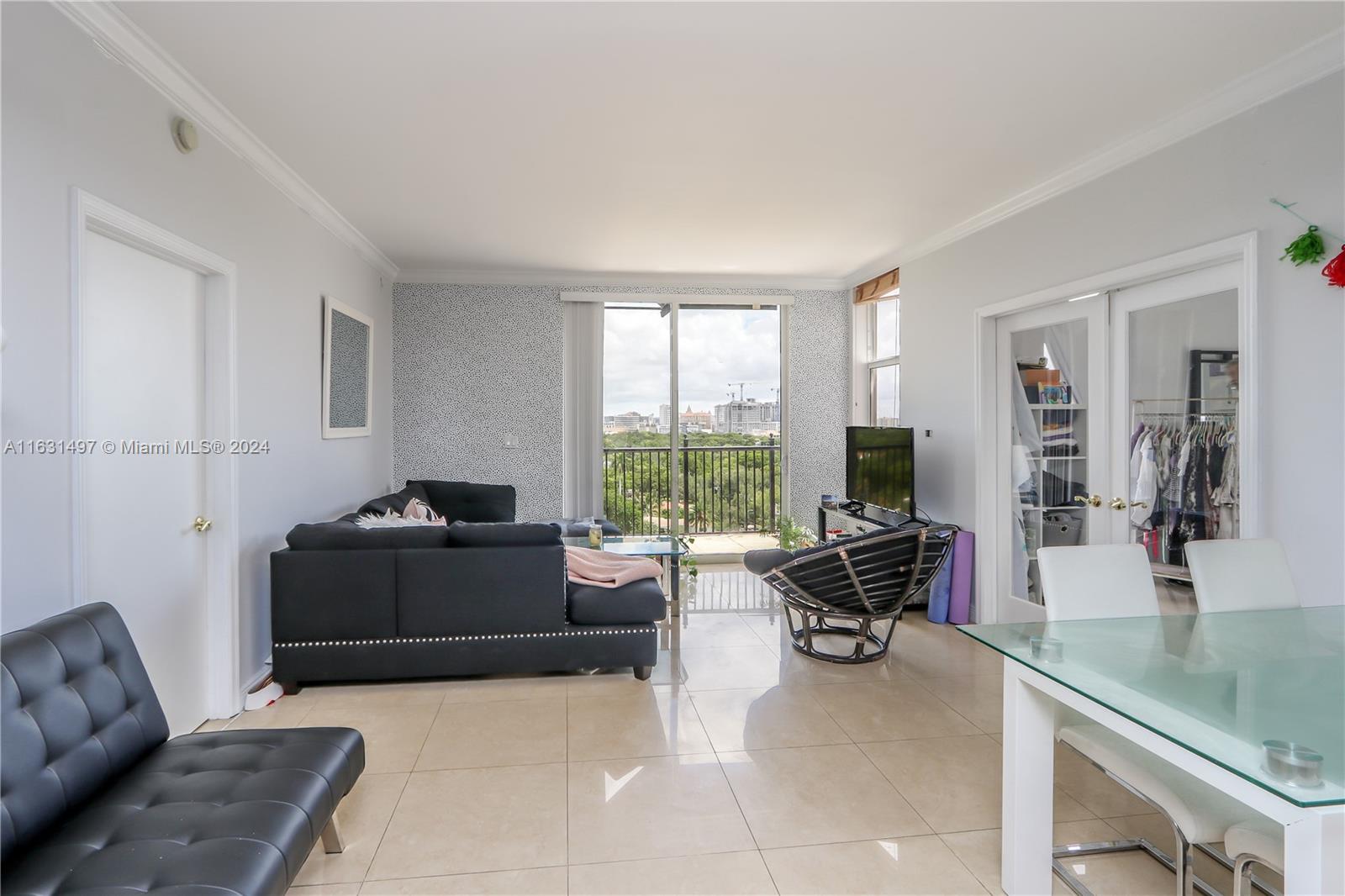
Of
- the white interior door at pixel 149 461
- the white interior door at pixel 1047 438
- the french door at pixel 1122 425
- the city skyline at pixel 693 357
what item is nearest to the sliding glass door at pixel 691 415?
the city skyline at pixel 693 357

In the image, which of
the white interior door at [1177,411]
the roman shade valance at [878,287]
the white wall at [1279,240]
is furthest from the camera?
the roman shade valance at [878,287]

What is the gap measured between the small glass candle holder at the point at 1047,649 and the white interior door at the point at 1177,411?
5.26ft

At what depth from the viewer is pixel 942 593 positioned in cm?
455

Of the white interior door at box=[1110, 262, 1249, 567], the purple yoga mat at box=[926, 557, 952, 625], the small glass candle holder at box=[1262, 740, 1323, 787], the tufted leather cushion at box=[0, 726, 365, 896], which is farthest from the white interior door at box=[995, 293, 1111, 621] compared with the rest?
the tufted leather cushion at box=[0, 726, 365, 896]

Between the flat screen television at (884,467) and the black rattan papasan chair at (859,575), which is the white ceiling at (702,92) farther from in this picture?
the black rattan papasan chair at (859,575)

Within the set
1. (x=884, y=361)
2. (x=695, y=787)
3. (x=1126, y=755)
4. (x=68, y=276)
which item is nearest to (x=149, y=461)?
(x=68, y=276)

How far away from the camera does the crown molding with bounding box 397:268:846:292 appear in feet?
19.4

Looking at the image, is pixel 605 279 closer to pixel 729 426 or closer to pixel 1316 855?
pixel 729 426

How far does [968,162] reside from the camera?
3.40 metres

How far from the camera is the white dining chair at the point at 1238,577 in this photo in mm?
2293

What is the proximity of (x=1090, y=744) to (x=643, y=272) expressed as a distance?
500 centimetres

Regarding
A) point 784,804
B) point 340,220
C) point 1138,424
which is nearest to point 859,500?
point 1138,424

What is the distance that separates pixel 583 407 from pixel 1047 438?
371 cm

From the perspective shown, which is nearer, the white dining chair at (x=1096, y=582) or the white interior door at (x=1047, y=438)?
Answer: the white dining chair at (x=1096, y=582)
